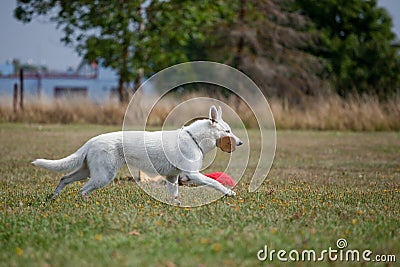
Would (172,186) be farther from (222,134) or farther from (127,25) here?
(127,25)

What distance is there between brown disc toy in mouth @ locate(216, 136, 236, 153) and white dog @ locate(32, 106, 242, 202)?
23 mm

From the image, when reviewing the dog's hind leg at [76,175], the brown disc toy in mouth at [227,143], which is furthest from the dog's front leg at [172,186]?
the dog's hind leg at [76,175]

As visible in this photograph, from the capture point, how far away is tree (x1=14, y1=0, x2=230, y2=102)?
2853cm

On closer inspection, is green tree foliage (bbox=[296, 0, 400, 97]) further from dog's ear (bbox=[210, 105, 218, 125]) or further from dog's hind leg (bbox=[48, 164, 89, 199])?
dog's hind leg (bbox=[48, 164, 89, 199])

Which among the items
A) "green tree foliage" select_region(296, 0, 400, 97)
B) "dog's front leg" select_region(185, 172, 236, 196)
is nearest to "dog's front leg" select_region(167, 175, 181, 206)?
"dog's front leg" select_region(185, 172, 236, 196)

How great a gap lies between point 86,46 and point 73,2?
6.69ft

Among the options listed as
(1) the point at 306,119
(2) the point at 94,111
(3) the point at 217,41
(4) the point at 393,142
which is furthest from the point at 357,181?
(3) the point at 217,41

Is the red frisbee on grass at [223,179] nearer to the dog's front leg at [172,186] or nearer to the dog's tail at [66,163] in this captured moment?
the dog's front leg at [172,186]

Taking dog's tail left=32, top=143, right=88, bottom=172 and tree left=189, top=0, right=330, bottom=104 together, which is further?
tree left=189, top=0, right=330, bottom=104

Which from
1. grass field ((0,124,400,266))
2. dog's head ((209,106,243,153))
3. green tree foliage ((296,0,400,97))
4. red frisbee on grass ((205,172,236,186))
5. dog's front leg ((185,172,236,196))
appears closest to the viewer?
grass field ((0,124,400,266))

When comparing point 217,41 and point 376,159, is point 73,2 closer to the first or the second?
point 217,41

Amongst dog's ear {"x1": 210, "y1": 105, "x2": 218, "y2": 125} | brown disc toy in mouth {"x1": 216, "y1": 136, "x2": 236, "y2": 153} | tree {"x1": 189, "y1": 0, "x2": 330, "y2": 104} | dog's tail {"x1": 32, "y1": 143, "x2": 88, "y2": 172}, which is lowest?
dog's tail {"x1": 32, "y1": 143, "x2": 88, "y2": 172}

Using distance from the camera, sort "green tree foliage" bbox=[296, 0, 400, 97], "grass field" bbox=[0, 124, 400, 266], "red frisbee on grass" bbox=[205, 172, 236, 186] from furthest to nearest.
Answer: "green tree foliage" bbox=[296, 0, 400, 97] → "red frisbee on grass" bbox=[205, 172, 236, 186] → "grass field" bbox=[0, 124, 400, 266]

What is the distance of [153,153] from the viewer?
7.25m
